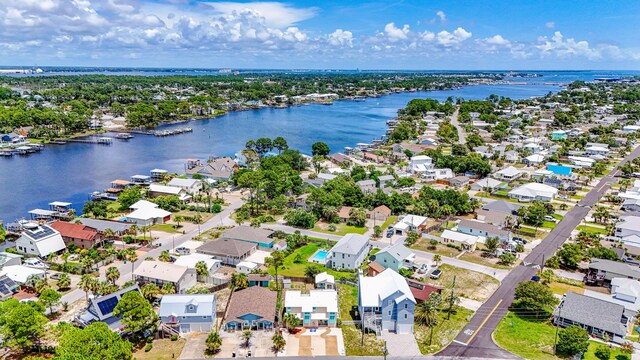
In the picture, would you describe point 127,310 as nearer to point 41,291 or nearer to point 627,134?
point 41,291

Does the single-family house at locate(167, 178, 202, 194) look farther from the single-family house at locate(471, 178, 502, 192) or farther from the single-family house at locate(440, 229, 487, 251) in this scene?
the single-family house at locate(471, 178, 502, 192)

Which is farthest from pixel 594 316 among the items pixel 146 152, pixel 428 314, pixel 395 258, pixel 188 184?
pixel 146 152

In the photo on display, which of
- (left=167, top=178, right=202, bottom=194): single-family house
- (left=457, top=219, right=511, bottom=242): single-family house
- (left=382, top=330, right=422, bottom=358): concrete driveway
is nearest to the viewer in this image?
(left=382, top=330, right=422, bottom=358): concrete driveway

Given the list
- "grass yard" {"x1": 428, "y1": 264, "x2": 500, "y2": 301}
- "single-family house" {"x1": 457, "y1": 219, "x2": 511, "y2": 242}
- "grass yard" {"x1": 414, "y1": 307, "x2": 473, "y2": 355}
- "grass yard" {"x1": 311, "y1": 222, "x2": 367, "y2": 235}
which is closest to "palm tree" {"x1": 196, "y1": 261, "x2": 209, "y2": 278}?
"grass yard" {"x1": 311, "y1": 222, "x2": 367, "y2": 235}

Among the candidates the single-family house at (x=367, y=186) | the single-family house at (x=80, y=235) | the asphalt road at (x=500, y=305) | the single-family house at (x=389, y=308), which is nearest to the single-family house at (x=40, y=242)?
the single-family house at (x=80, y=235)

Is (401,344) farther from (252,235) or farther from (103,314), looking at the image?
(252,235)

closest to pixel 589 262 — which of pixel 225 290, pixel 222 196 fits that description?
pixel 225 290
